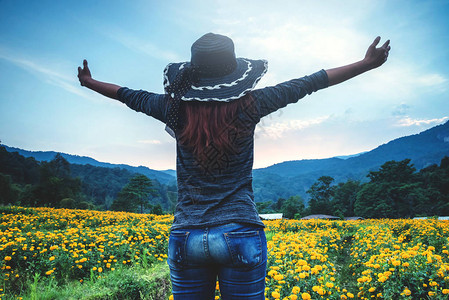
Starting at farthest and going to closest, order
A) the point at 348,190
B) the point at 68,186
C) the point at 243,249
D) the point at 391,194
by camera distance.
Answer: the point at 348,190 < the point at 391,194 < the point at 68,186 < the point at 243,249

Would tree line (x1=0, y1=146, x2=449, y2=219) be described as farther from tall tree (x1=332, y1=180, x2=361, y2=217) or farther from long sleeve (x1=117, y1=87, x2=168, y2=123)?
long sleeve (x1=117, y1=87, x2=168, y2=123)

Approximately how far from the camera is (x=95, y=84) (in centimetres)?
157

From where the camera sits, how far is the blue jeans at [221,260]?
1.07m

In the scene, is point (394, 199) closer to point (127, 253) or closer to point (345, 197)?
point (345, 197)

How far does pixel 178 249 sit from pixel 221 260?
0.19 meters

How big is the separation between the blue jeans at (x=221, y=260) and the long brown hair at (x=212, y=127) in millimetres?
323

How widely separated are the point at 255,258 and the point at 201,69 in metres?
0.87

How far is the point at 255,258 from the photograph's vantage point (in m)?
1.09

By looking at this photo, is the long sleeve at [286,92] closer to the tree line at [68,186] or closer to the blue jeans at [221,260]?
the blue jeans at [221,260]

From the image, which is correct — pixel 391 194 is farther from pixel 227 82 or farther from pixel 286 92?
pixel 227 82

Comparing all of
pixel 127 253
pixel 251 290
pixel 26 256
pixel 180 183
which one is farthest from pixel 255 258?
pixel 26 256

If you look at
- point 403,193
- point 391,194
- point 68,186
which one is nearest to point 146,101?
point 68,186

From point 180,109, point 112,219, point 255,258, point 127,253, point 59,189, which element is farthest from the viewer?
point 59,189

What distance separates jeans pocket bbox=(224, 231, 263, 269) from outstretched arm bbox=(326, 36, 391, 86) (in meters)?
0.86
